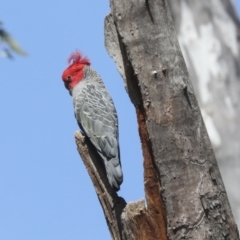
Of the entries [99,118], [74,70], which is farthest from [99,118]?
[74,70]

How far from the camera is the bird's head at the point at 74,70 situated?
586 centimetres

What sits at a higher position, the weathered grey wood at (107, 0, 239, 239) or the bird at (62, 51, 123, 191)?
the bird at (62, 51, 123, 191)

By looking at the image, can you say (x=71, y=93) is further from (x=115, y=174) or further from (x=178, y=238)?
(x=178, y=238)

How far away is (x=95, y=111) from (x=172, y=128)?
2.22 m

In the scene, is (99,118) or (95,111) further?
(95,111)

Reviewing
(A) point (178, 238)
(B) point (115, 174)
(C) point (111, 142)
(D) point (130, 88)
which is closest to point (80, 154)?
(B) point (115, 174)

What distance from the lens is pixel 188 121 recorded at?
10.5 feet

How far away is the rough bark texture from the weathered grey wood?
0.43ft

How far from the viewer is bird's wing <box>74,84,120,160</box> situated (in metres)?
4.80

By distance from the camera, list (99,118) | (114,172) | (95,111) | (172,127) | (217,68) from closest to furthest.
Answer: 1. (172,127)
2. (217,68)
3. (114,172)
4. (99,118)
5. (95,111)

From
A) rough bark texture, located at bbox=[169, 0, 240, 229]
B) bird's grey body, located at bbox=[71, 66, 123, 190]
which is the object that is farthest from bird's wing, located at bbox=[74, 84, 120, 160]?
rough bark texture, located at bbox=[169, 0, 240, 229]

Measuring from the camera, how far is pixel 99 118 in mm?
5262

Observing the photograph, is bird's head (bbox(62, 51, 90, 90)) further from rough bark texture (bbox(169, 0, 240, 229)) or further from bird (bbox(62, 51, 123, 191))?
rough bark texture (bbox(169, 0, 240, 229))

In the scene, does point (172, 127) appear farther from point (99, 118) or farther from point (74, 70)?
point (74, 70)
